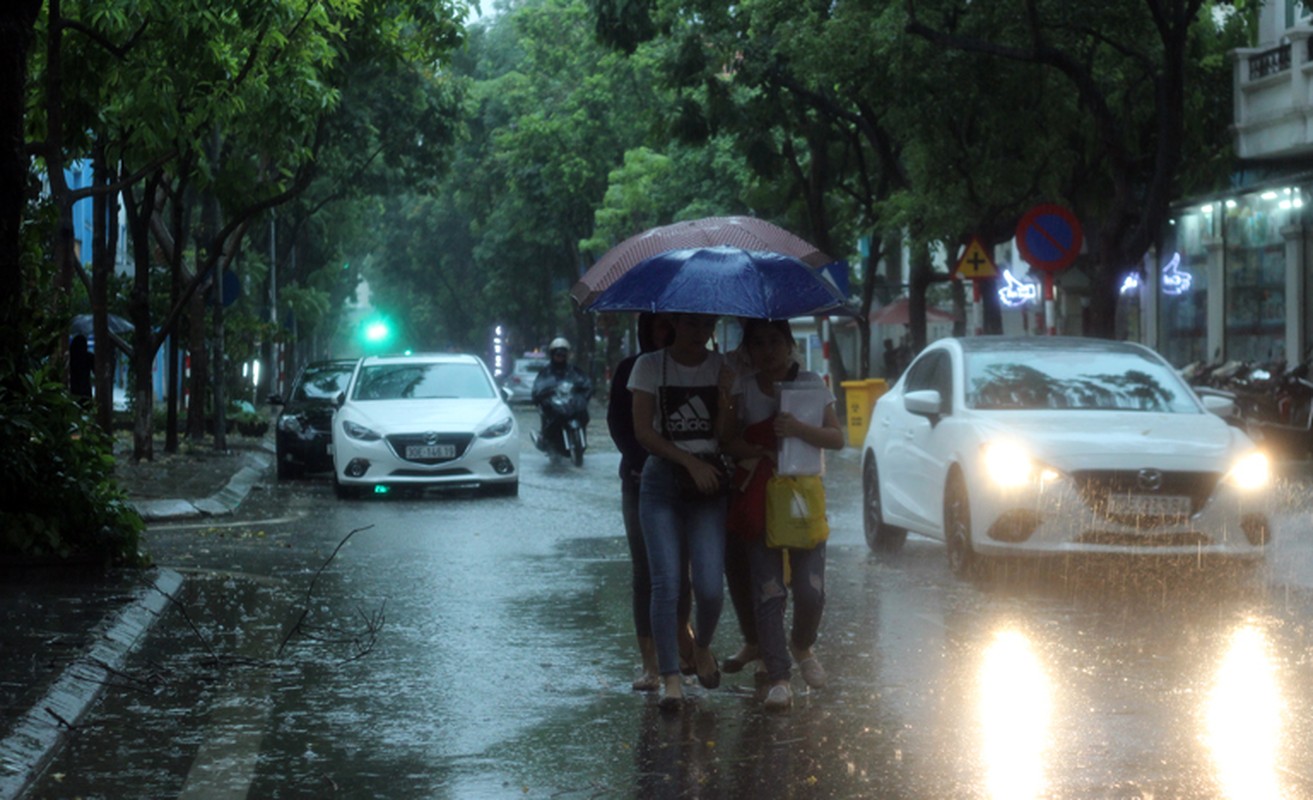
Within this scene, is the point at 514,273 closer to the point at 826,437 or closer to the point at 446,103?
the point at 446,103

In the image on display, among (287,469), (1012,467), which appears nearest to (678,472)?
(1012,467)

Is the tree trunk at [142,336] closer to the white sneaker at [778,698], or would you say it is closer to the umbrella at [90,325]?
the umbrella at [90,325]

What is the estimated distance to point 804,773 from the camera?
647 cm

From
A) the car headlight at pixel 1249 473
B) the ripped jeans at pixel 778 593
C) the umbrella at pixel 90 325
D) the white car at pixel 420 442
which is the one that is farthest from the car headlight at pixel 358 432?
the ripped jeans at pixel 778 593

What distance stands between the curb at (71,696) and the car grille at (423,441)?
30.3 feet

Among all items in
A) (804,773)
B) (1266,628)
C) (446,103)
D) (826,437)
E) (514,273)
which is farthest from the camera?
(514,273)

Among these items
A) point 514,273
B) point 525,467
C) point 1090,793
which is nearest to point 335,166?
point 525,467

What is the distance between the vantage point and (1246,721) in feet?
24.0

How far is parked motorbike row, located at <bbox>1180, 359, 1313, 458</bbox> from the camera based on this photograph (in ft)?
81.4

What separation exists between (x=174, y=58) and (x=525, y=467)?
9535 mm

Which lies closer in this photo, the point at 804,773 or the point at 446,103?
the point at 804,773

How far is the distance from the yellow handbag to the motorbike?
18.3 m

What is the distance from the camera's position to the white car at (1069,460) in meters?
11.5

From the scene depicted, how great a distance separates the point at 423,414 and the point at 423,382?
116 centimetres
